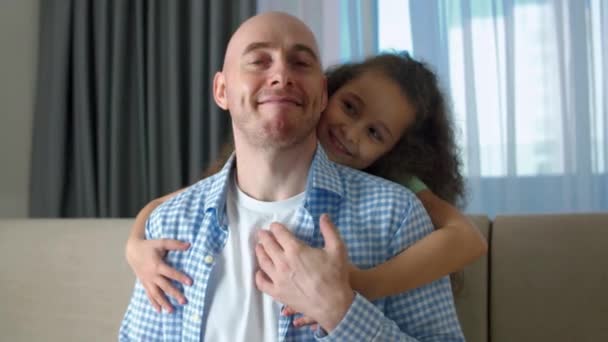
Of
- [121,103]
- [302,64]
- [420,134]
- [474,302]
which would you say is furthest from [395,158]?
[121,103]

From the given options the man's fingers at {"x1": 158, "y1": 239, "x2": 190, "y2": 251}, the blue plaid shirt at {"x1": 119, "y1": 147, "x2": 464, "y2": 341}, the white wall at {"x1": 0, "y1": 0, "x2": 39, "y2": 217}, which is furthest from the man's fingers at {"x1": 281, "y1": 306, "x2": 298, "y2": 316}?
the white wall at {"x1": 0, "y1": 0, "x2": 39, "y2": 217}

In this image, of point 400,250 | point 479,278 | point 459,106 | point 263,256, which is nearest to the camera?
point 263,256

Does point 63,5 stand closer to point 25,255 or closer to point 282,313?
point 25,255

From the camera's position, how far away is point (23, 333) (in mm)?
1766

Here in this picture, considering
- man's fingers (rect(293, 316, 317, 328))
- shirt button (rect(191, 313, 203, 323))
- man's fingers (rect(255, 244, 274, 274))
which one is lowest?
shirt button (rect(191, 313, 203, 323))

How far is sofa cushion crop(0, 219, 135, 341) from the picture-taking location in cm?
166

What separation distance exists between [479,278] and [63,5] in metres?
2.05

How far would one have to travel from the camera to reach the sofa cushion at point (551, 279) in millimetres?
1309

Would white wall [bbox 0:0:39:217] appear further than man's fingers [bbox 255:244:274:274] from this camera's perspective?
Yes

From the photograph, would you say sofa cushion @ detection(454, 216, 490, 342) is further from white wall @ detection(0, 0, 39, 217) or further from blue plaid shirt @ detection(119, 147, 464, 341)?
white wall @ detection(0, 0, 39, 217)

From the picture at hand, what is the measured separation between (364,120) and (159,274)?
61 centimetres

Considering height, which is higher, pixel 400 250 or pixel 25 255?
pixel 400 250

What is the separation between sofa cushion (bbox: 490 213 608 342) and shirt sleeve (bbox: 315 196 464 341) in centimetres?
40

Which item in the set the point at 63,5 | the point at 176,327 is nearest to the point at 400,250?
the point at 176,327
